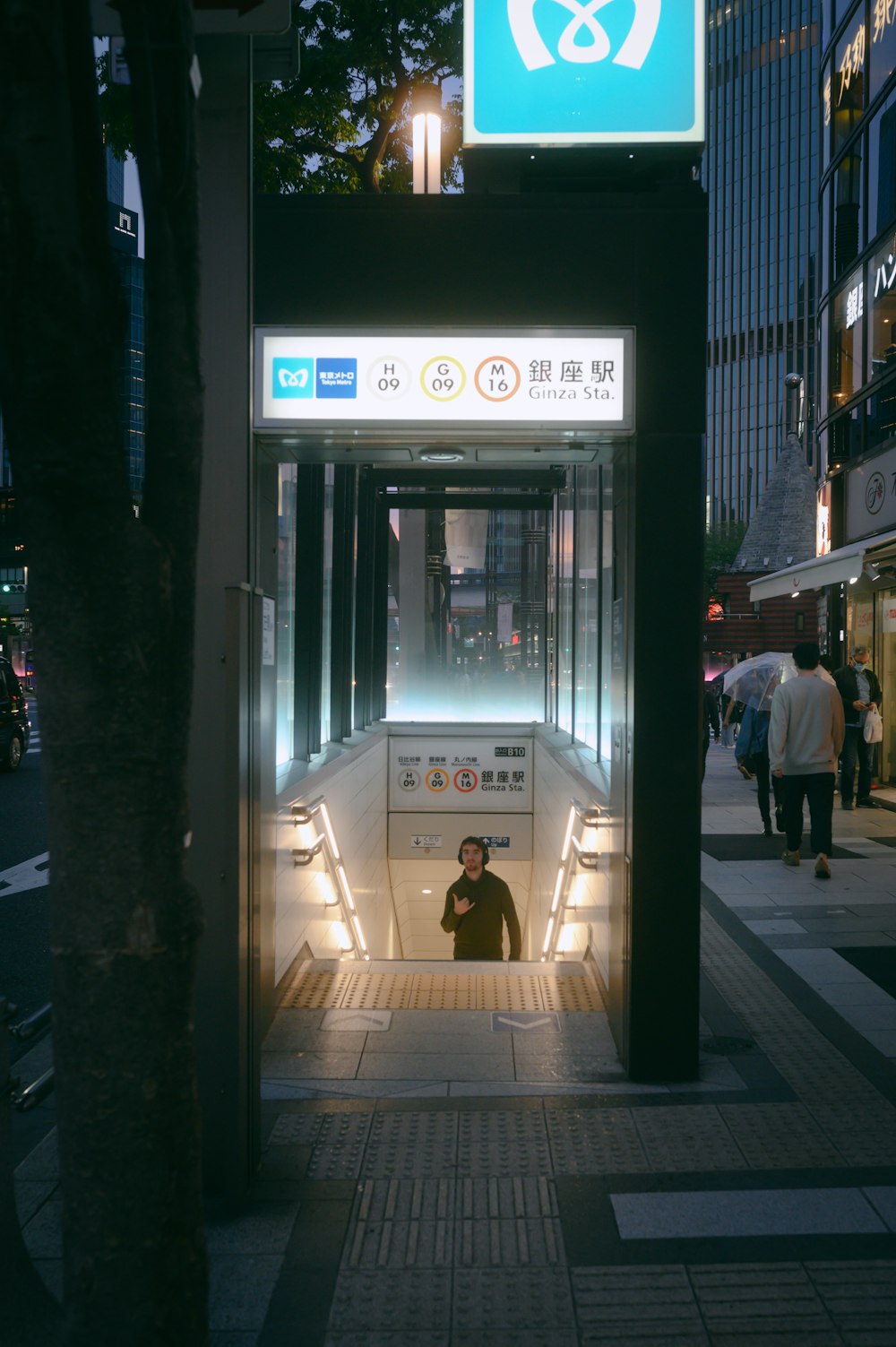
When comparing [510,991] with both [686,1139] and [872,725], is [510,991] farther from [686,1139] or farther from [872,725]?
[872,725]

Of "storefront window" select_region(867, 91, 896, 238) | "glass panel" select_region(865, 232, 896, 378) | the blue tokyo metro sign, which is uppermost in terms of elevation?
"storefront window" select_region(867, 91, 896, 238)

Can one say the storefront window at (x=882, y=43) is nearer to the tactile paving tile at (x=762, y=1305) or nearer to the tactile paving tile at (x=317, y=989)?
the tactile paving tile at (x=317, y=989)

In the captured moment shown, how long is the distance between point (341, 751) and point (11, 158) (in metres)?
8.38

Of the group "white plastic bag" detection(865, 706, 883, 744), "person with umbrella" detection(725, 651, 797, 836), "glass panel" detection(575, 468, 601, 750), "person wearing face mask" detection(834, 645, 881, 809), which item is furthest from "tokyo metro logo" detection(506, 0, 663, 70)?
"white plastic bag" detection(865, 706, 883, 744)

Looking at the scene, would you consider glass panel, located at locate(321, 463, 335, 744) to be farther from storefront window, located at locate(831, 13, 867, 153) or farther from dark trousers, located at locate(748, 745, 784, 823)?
storefront window, located at locate(831, 13, 867, 153)

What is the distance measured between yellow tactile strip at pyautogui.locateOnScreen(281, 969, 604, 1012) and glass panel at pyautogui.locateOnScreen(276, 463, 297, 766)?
266 cm

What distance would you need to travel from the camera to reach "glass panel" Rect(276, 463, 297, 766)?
26.9ft

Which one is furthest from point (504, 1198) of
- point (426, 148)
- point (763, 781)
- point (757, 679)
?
point (757, 679)

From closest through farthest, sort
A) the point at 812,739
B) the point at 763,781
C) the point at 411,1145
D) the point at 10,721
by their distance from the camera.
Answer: the point at 411,1145
the point at 812,739
the point at 763,781
the point at 10,721

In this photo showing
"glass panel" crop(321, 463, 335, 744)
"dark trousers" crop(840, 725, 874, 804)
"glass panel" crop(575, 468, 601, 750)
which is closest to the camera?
"glass panel" crop(575, 468, 601, 750)

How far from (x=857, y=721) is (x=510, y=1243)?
33.9ft

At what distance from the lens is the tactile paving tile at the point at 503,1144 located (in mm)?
3545

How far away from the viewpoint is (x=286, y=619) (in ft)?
28.0

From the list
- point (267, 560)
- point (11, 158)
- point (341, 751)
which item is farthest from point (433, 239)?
point (341, 751)
